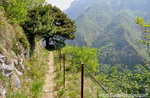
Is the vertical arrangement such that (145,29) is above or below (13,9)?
below

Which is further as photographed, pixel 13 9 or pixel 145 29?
pixel 145 29

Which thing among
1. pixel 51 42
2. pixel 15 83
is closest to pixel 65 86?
pixel 15 83

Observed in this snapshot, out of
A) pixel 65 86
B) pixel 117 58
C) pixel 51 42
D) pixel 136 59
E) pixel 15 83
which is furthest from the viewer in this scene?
pixel 117 58

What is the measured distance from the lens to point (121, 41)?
172625 millimetres

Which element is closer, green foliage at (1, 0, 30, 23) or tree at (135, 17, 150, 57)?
green foliage at (1, 0, 30, 23)

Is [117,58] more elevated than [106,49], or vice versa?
[106,49]

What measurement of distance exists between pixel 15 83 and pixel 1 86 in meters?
1.07

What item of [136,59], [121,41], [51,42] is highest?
[121,41]

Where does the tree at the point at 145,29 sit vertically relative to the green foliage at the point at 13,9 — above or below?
A: below

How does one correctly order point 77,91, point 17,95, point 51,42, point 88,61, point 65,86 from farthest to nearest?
Result: 1. point 51,42
2. point 88,61
3. point 65,86
4. point 77,91
5. point 17,95

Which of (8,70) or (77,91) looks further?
(77,91)

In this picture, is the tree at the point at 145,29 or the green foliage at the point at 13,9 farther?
the tree at the point at 145,29

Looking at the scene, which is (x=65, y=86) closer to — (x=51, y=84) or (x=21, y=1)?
(x=51, y=84)

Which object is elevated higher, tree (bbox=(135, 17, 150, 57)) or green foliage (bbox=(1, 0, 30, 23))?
green foliage (bbox=(1, 0, 30, 23))
